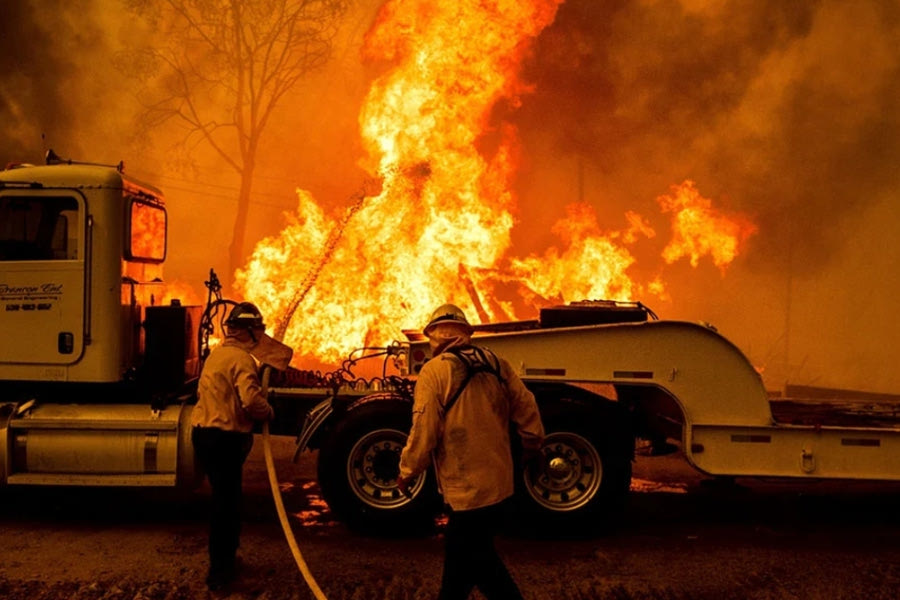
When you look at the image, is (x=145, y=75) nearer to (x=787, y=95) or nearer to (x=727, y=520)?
(x=787, y=95)

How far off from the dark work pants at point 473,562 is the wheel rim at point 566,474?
261 cm

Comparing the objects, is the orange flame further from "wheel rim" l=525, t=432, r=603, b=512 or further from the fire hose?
the fire hose

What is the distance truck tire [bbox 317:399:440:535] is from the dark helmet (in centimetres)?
145

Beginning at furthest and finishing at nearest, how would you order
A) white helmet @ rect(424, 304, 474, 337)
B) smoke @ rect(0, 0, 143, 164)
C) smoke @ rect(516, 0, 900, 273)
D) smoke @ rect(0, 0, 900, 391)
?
1. smoke @ rect(0, 0, 143, 164)
2. smoke @ rect(0, 0, 900, 391)
3. smoke @ rect(516, 0, 900, 273)
4. white helmet @ rect(424, 304, 474, 337)

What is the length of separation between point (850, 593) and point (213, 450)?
15.3 ft

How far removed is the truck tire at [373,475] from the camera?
6.73 m

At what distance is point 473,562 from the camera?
413 centimetres

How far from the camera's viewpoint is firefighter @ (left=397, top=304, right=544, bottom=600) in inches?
162

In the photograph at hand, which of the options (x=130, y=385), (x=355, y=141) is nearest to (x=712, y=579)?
(x=130, y=385)

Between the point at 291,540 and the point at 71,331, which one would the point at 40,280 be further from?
the point at 291,540

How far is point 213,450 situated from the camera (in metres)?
5.52

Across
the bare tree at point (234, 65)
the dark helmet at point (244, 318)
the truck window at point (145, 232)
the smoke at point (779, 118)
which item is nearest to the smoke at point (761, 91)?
the smoke at point (779, 118)

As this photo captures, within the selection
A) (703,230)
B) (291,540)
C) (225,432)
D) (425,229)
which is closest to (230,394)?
(225,432)

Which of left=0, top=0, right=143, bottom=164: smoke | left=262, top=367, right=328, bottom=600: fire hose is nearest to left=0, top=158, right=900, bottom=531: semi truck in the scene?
left=262, top=367, right=328, bottom=600: fire hose
